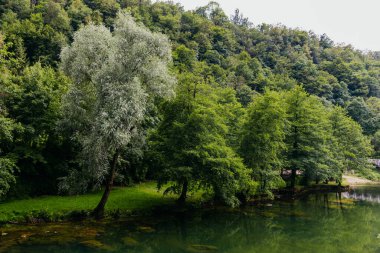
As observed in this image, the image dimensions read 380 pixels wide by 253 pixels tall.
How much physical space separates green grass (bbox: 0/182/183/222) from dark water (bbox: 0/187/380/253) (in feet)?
4.44

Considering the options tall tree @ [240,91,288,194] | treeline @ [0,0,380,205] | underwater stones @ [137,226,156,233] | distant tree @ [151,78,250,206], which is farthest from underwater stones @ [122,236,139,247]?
tall tree @ [240,91,288,194]

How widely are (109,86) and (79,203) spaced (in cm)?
1139

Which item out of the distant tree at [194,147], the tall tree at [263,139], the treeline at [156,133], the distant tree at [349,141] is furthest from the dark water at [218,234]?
the distant tree at [349,141]

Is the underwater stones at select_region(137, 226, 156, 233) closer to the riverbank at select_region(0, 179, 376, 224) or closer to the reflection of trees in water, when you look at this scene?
the reflection of trees in water

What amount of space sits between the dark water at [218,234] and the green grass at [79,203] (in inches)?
53.2

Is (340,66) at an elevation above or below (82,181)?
above

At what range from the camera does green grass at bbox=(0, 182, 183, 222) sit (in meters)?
25.6

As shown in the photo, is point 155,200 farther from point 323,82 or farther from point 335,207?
point 323,82

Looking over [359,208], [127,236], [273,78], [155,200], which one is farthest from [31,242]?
[273,78]

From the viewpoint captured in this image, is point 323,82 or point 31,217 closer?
point 31,217

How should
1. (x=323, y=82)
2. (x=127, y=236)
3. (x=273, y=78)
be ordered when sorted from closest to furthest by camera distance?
(x=127, y=236), (x=273, y=78), (x=323, y=82)

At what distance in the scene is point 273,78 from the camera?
122500mm

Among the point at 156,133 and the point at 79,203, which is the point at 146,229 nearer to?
the point at 79,203

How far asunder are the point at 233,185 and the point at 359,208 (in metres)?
21.9
